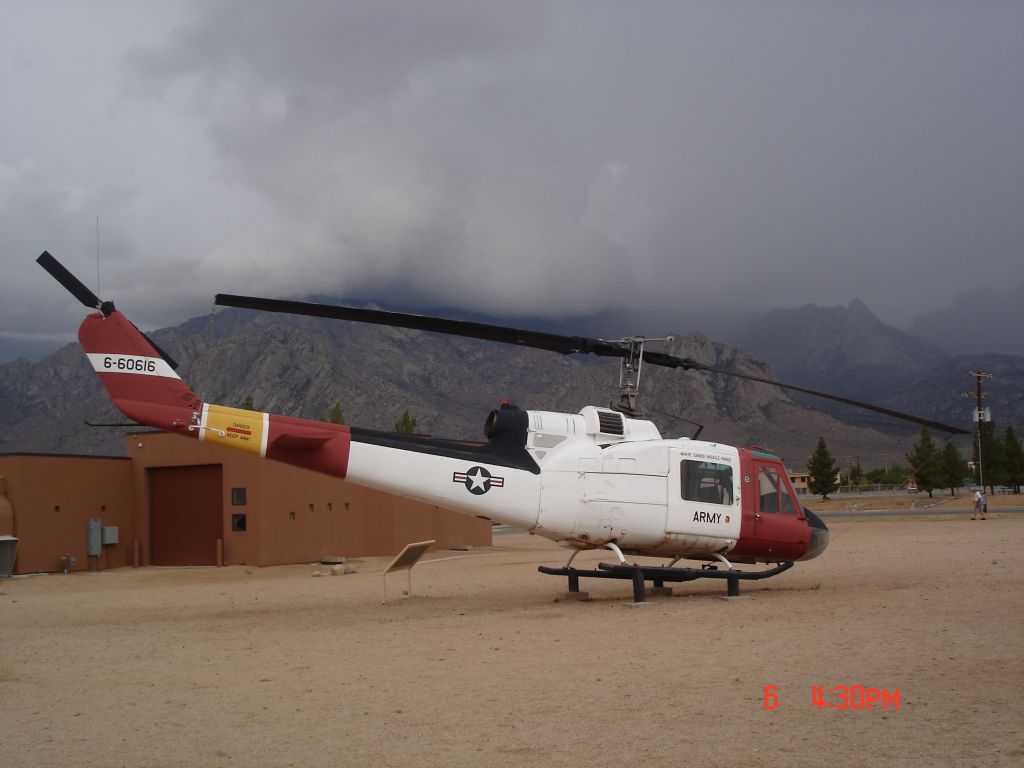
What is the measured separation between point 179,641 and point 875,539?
25639 millimetres

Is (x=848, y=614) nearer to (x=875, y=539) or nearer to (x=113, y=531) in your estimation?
(x=875, y=539)

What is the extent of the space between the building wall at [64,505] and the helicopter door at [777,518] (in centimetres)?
2054

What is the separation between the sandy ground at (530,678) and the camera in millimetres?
6078

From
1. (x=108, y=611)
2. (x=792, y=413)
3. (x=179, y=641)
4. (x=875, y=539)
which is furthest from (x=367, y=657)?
(x=792, y=413)

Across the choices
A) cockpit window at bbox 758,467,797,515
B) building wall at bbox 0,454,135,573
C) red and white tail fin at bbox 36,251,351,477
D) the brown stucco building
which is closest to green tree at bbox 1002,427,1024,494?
the brown stucco building

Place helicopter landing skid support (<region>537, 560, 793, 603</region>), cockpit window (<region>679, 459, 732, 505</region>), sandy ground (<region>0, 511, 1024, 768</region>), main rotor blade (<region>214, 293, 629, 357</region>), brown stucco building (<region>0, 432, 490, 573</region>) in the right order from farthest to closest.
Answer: brown stucco building (<region>0, 432, 490, 573</region>)
cockpit window (<region>679, 459, 732, 505</region>)
helicopter landing skid support (<region>537, 560, 793, 603</region>)
main rotor blade (<region>214, 293, 629, 357</region>)
sandy ground (<region>0, 511, 1024, 768</region>)

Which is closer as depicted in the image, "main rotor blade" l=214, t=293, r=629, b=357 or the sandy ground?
→ the sandy ground

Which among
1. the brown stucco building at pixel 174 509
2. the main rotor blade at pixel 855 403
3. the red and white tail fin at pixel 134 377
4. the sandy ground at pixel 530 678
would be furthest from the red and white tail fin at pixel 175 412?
the brown stucco building at pixel 174 509

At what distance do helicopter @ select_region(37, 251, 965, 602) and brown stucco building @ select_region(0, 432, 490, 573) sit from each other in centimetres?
1349

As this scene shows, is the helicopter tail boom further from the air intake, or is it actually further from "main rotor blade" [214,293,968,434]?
the air intake

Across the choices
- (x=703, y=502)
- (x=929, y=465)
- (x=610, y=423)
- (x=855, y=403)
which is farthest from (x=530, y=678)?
(x=929, y=465)

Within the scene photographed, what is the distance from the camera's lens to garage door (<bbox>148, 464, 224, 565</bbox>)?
27.5 meters

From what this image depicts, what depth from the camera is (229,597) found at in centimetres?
1850
